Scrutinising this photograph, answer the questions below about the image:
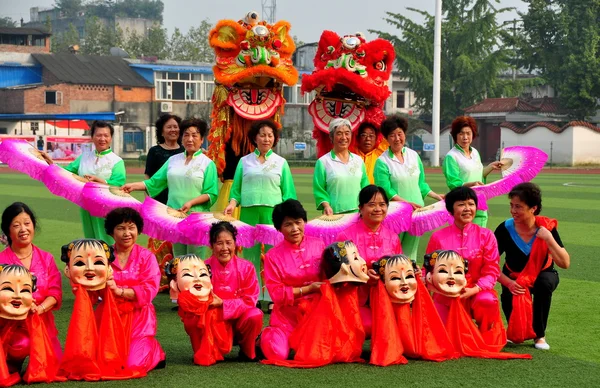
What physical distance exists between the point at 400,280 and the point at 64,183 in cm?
293

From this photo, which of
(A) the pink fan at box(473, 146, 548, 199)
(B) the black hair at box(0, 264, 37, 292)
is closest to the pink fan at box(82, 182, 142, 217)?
(B) the black hair at box(0, 264, 37, 292)

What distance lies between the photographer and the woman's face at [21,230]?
5203mm

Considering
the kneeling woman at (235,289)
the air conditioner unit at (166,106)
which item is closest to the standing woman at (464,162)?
the kneeling woman at (235,289)

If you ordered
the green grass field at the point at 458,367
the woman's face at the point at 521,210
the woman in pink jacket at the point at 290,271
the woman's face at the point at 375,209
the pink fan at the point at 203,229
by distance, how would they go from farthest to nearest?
the pink fan at the point at 203,229, the woman's face at the point at 521,210, the woman's face at the point at 375,209, the woman in pink jacket at the point at 290,271, the green grass field at the point at 458,367

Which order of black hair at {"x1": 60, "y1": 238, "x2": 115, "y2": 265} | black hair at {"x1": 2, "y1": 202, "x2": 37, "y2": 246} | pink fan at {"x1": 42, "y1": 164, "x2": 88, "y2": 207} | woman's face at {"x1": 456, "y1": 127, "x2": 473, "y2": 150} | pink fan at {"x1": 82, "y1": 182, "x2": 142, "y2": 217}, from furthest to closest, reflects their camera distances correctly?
woman's face at {"x1": 456, "y1": 127, "x2": 473, "y2": 150}, pink fan at {"x1": 42, "y1": 164, "x2": 88, "y2": 207}, pink fan at {"x1": 82, "y1": 182, "x2": 142, "y2": 217}, black hair at {"x1": 2, "y1": 202, "x2": 37, "y2": 246}, black hair at {"x1": 60, "y1": 238, "x2": 115, "y2": 265}

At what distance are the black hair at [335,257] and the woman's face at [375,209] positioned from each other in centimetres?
30

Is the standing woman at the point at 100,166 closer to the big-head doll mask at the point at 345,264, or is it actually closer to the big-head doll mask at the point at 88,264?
the big-head doll mask at the point at 88,264

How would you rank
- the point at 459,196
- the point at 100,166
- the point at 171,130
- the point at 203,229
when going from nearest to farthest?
the point at 459,196
the point at 203,229
the point at 100,166
the point at 171,130

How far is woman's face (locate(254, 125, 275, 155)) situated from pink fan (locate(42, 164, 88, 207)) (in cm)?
Result: 142

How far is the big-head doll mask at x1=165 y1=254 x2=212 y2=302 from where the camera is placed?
17.3ft

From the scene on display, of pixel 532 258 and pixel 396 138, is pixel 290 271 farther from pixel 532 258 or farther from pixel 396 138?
pixel 396 138

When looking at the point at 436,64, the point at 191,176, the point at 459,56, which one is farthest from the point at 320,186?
the point at 459,56

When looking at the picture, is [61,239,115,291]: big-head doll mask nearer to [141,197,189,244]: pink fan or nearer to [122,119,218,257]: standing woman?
[141,197,189,244]: pink fan

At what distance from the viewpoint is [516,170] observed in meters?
6.90
